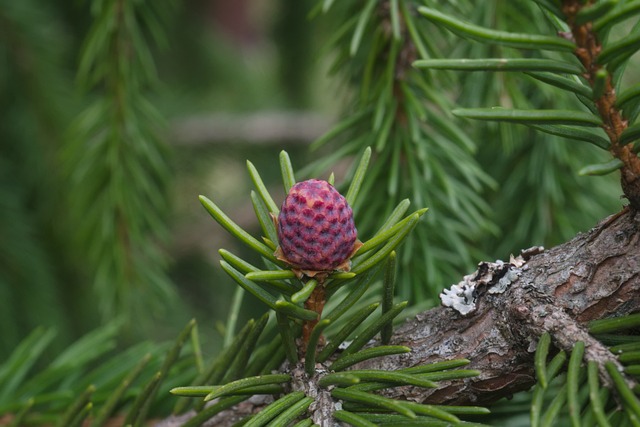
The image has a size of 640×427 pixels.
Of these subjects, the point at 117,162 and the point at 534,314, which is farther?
the point at 117,162

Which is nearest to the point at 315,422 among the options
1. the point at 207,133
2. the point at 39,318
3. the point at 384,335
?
the point at 384,335

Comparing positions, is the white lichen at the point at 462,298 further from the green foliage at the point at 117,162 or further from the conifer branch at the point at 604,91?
the green foliage at the point at 117,162

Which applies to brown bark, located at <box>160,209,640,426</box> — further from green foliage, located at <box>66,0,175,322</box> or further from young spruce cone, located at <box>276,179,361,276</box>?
green foliage, located at <box>66,0,175,322</box>

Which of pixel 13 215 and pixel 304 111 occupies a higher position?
pixel 304 111

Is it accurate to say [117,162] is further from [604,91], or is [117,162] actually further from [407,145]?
[604,91]

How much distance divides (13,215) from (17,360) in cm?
47

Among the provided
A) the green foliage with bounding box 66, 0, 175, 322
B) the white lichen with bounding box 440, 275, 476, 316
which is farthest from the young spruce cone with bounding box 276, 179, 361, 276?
the green foliage with bounding box 66, 0, 175, 322

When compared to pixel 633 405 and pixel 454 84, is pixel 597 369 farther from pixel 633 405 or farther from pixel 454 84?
pixel 454 84

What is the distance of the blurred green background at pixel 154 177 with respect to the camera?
81 cm

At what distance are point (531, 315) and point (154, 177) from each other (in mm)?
932

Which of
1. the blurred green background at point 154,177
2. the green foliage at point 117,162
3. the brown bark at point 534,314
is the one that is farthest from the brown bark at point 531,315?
the green foliage at point 117,162

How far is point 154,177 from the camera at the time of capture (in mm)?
1209

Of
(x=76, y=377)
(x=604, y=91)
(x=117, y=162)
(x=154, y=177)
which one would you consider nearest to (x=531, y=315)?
(x=604, y=91)

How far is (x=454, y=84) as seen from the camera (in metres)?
0.71
